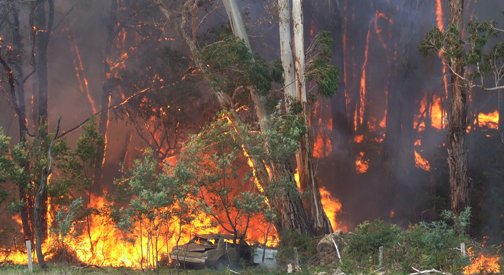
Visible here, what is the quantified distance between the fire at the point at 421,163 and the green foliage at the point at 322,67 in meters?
9.36

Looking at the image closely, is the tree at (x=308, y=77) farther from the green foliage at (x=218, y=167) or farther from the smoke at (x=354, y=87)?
the smoke at (x=354, y=87)

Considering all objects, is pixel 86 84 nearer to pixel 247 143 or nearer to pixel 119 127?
pixel 119 127

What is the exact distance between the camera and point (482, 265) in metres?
18.1

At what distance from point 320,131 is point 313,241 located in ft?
36.6

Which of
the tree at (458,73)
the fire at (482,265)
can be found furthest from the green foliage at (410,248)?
the tree at (458,73)

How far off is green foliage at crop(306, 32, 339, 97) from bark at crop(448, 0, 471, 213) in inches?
162

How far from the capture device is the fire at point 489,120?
30.0m

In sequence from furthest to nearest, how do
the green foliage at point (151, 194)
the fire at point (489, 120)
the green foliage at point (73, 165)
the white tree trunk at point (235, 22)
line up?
the fire at point (489, 120) < the white tree trunk at point (235, 22) < the green foliage at point (73, 165) < the green foliage at point (151, 194)

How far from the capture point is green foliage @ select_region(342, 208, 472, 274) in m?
16.9

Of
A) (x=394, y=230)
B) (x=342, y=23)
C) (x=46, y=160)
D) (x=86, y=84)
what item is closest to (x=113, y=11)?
(x=86, y=84)

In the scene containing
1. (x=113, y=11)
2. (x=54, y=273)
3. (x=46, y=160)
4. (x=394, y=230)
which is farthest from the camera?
(x=113, y=11)

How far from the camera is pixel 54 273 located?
18594mm

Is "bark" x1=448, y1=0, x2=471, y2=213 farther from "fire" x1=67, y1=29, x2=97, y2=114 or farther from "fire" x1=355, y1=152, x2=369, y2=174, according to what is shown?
"fire" x1=67, y1=29, x2=97, y2=114

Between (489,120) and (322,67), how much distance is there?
426 inches
